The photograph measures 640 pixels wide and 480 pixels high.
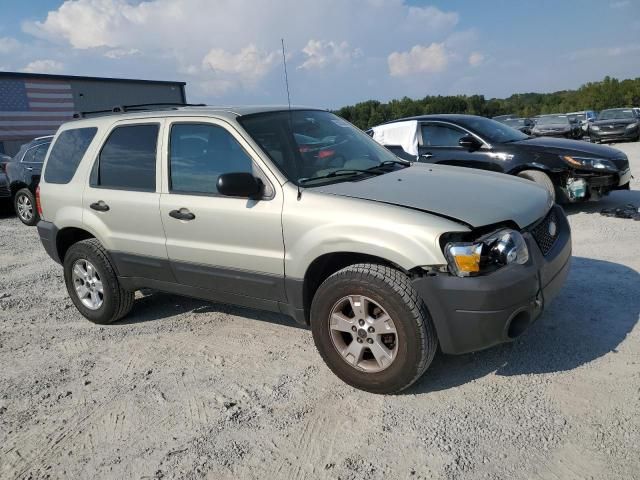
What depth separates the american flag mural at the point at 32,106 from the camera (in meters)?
23.7

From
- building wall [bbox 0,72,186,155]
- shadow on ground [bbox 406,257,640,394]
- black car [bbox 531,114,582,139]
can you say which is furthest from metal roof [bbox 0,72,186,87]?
shadow on ground [bbox 406,257,640,394]

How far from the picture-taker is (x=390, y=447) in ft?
8.80

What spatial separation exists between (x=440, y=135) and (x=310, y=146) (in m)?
4.98

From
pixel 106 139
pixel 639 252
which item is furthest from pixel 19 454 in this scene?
pixel 639 252

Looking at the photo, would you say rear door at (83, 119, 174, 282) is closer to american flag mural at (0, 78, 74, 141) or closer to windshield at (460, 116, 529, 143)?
windshield at (460, 116, 529, 143)

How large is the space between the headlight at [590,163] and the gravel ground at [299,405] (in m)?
3.06

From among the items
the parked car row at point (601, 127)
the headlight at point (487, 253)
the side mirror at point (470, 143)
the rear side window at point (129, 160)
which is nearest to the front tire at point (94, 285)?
the rear side window at point (129, 160)

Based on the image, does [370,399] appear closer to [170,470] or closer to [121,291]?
[170,470]

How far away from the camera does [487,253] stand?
285cm

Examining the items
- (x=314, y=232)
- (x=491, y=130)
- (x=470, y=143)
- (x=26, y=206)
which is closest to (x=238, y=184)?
(x=314, y=232)

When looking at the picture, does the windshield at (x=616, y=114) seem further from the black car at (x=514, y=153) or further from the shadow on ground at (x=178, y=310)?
the shadow on ground at (x=178, y=310)

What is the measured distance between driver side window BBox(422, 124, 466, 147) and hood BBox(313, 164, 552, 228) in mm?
4368

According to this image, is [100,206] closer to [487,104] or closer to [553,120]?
[553,120]

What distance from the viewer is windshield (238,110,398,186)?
3555mm
